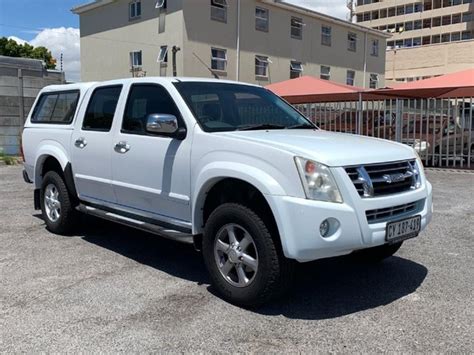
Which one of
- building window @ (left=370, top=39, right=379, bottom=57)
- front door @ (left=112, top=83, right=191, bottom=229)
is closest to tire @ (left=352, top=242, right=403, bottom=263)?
front door @ (left=112, top=83, right=191, bottom=229)

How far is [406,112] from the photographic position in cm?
1406

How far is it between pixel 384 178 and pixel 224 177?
4.05 feet

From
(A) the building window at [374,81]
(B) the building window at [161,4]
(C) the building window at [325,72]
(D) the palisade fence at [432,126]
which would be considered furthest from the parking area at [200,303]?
(A) the building window at [374,81]

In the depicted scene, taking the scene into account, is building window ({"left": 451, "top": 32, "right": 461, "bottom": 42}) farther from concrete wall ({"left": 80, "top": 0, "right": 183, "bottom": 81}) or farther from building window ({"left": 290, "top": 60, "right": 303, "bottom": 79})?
concrete wall ({"left": 80, "top": 0, "right": 183, "bottom": 81})

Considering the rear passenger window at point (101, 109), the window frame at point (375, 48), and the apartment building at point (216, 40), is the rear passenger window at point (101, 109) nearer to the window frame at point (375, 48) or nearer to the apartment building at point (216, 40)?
the apartment building at point (216, 40)

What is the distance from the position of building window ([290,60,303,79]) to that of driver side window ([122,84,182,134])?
25457 mm

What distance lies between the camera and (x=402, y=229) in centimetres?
397

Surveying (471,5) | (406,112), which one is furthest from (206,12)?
(471,5)

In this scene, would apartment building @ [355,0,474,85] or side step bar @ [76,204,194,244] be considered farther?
apartment building @ [355,0,474,85]

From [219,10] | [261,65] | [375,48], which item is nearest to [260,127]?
[219,10]

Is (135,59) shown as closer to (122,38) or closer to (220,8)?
(122,38)

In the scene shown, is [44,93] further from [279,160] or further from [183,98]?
[279,160]

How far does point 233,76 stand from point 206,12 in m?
3.56

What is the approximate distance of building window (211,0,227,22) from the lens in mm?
24891
